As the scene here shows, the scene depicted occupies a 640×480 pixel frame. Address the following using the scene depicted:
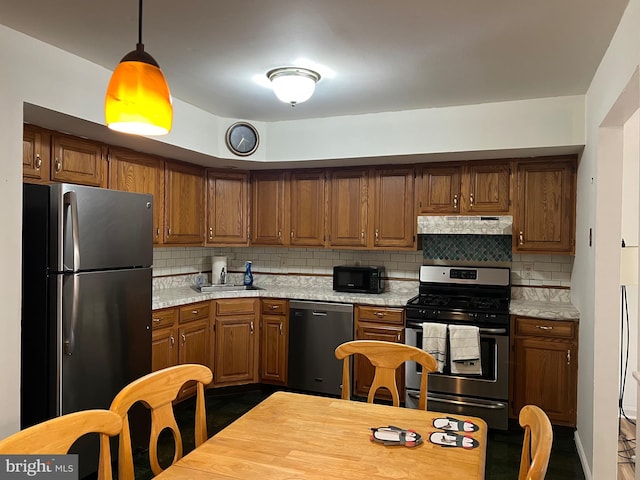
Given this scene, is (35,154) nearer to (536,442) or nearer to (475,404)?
(536,442)

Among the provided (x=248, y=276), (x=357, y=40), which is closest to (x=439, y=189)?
(x=357, y=40)

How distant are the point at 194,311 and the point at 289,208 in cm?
130

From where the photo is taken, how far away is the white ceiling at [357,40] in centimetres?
215

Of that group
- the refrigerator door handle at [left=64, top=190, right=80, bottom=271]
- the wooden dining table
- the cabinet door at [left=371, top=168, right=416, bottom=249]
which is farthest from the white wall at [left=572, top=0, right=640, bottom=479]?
the refrigerator door handle at [left=64, top=190, right=80, bottom=271]

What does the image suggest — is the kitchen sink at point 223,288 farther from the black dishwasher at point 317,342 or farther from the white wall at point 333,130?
the white wall at point 333,130

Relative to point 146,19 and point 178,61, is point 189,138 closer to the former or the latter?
point 178,61

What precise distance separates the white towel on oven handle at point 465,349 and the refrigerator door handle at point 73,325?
252cm

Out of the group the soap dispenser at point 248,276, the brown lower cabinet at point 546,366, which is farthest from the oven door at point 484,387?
the soap dispenser at point 248,276

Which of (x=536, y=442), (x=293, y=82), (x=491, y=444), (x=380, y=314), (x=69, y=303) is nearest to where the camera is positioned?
(x=536, y=442)

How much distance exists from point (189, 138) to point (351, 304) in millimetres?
1871

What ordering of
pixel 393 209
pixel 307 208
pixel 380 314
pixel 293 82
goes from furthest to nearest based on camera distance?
1. pixel 307 208
2. pixel 393 209
3. pixel 380 314
4. pixel 293 82

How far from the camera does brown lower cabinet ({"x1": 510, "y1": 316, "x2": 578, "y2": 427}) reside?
355 cm

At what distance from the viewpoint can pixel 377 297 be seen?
4172 millimetres

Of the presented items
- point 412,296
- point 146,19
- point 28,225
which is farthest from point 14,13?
point 412,296
